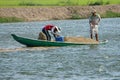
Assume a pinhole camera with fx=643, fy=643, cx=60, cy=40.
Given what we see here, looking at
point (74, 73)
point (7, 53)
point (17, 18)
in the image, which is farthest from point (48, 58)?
point (17, 18)

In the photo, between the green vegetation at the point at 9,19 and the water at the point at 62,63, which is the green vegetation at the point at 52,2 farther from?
the water at the point at 62,63

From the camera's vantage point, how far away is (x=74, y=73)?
24.9 meters

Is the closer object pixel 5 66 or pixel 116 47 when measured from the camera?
pixel 5 66

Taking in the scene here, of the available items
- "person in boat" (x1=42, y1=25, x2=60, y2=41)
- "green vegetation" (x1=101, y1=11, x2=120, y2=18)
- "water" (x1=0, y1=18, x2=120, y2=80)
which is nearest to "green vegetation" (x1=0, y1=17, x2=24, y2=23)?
"green vegetation" (x1=101, y1=11, x2=120, y2=18)

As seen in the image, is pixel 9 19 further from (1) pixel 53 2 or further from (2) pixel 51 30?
(2) pixel 51 30

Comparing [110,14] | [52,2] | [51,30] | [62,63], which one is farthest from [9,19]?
[62,63]

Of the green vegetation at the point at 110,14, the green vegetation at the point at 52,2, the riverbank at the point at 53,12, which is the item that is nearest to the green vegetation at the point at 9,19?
the riverbank at the point at 53,12

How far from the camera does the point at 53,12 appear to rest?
79.7 metres

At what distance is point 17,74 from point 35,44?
10731 mm

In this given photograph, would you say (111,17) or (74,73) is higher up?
(74,73)

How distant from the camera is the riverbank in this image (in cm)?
7642

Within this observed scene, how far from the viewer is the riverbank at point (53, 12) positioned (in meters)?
76.4

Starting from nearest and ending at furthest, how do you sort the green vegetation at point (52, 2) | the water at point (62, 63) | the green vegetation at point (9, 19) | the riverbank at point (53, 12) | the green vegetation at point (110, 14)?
the water at point (62, 63) → the green vegetation at point (9, 19) → the riverbank at point (53, 12) → the green vegetation at point (110, 14) → the green vegetation at point (52, 2)

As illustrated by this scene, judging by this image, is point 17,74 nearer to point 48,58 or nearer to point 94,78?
point 94,78
